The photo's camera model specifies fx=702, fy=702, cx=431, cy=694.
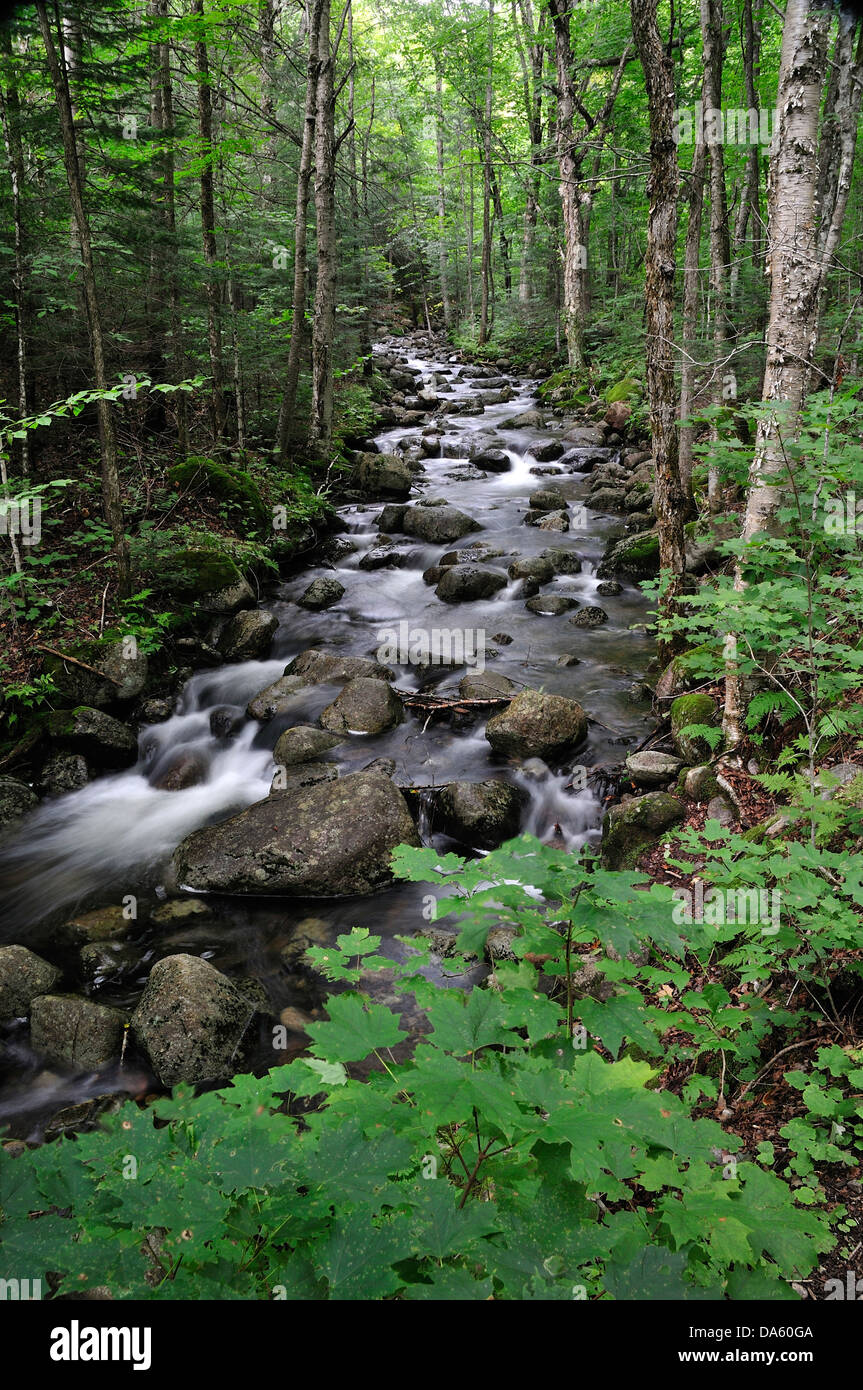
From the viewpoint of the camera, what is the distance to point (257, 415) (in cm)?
1486

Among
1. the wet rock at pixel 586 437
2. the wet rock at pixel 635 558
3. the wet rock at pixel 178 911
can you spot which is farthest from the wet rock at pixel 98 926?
the wet rock at pixel 586 437

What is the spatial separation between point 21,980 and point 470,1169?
4484mm

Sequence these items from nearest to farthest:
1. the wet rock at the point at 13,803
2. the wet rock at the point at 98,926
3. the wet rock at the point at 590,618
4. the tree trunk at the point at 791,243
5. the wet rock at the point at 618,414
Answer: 1. the tree trunk at the point at 791,243
2. the wet rock at the point at 98,926
3. the wet rock at the point at 13,803
4. the wet rock at the point at 590,618
5. the wet rock at the point at 618,414

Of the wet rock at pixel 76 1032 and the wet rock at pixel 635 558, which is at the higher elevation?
the wet rock at pixel 635 558

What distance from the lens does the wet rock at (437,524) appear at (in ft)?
45.0

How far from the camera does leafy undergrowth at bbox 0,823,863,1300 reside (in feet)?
4.64

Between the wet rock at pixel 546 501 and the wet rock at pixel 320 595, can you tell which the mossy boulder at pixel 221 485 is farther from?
the wet rock at pixel 546 501

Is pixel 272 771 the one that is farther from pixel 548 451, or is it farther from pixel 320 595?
pixel 548 451

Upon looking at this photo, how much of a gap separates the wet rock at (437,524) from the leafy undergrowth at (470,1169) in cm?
1160

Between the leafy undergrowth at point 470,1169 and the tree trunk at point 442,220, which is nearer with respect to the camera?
the leafy undergrowth at point 470,1169

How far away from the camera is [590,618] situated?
10406 mm

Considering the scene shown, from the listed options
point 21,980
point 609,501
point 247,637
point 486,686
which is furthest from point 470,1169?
point 609,501

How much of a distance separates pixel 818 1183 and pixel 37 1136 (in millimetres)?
4264

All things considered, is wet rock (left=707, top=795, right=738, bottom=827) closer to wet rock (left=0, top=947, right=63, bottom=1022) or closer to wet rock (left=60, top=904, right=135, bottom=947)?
wet rock (left=60, top=904, right=135, bottom=947)
